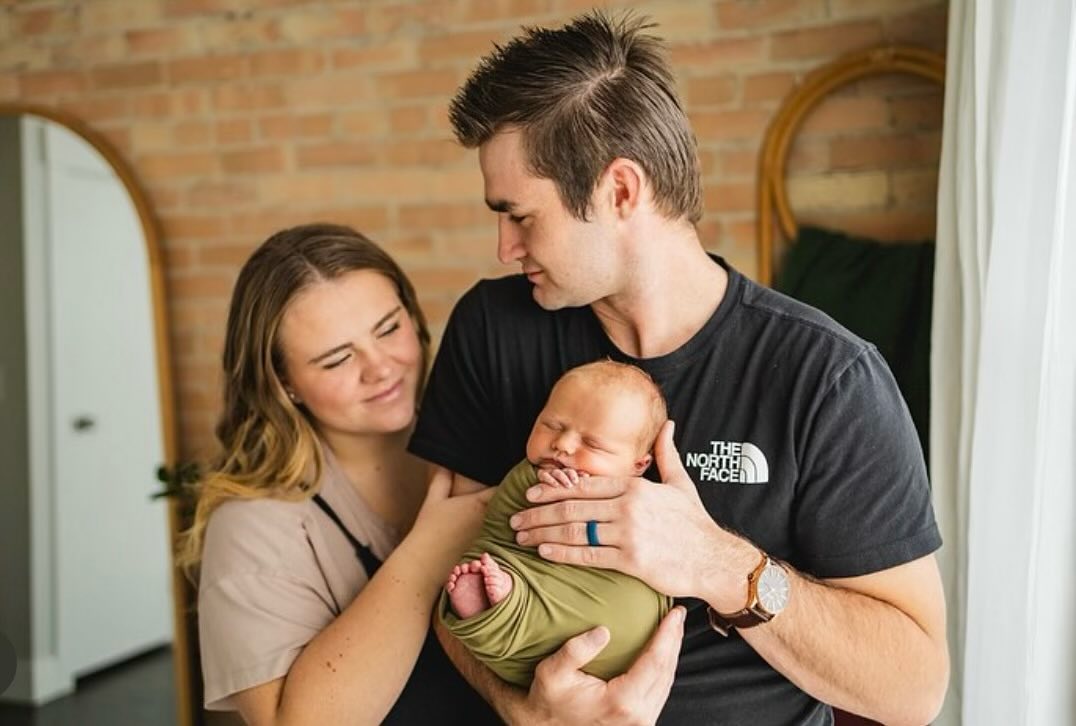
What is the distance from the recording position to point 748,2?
2812mm

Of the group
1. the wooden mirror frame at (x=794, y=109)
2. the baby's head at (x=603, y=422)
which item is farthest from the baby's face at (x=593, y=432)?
the wooden mirror frame at (x=794, y=109)

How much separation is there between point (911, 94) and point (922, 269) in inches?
17.6

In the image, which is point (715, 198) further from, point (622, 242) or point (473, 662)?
point (473, 662)

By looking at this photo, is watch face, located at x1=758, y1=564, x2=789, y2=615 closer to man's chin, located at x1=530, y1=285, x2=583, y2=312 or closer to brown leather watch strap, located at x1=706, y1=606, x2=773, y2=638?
brown leather watch strap, located at x1=706, y1=606, x2=773, y2=638

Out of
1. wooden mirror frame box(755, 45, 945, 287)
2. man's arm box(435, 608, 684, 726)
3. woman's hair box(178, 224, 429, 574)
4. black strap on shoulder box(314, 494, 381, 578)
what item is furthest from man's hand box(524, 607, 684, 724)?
wooden mirror frame box(755, 45, 945, 287)

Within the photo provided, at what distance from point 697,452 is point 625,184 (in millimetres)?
414

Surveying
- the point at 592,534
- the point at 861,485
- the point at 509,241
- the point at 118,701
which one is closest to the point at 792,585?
the point at 861,485

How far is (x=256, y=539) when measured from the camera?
75.9 inches

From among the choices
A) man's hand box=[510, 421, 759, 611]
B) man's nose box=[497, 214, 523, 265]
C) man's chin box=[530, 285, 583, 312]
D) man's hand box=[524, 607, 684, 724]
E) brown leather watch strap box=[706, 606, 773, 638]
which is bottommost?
man's hand box=[524, 607, 684, 724]

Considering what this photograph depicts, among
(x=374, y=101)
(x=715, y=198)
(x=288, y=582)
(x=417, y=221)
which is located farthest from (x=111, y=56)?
(x=288, y=582)

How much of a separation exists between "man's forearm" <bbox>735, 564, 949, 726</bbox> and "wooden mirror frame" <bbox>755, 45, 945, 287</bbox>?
1.38 metres

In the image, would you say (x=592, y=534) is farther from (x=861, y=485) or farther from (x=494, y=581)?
(x=861, y=485)

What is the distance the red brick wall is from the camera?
273 cm

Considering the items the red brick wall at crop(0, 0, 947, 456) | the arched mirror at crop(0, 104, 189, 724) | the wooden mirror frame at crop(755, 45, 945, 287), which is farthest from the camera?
the arched mirror at crop(0, 104, 189, 724)
